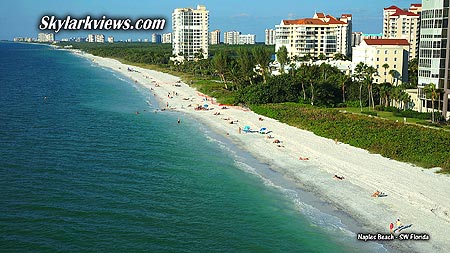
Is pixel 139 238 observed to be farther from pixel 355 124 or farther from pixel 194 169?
pixel 355 124

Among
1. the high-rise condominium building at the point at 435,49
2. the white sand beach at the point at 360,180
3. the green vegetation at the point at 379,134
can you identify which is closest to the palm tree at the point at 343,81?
the green vegetation at the point at 379,134

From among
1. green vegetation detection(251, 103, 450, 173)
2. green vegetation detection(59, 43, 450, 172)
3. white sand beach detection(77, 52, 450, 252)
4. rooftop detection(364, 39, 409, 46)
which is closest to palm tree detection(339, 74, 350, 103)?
green vegetation detection(59, 43, 450, 172)

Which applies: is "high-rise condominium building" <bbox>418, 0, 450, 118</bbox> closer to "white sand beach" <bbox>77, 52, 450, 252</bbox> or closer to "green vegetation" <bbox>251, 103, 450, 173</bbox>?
"green vegetation" <bbox>251, 103, 450, 173</bbox>

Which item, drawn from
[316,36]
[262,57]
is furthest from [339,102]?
[316,36]

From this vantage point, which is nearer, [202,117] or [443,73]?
[443,73]

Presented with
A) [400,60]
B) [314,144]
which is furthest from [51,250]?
[400,60]

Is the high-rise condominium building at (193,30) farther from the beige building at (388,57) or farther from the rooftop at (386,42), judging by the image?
the beige building at (388,57)

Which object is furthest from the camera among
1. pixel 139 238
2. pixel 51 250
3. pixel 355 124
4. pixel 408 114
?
pixel 408 114
